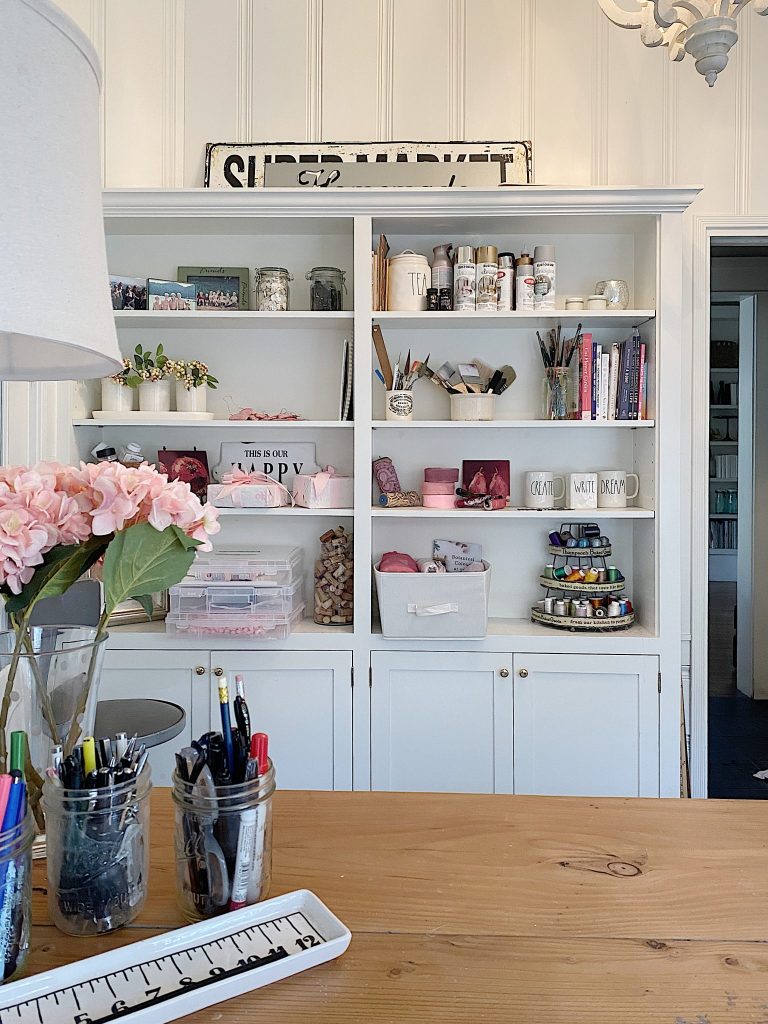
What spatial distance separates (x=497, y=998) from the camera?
72 cm

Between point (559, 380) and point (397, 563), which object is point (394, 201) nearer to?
point (559, 380)

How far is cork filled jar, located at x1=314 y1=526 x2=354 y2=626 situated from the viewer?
2586 mm

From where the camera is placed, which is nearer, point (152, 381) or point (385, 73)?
point (152, 381)

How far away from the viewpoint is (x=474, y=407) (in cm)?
258

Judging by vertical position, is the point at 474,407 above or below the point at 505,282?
below

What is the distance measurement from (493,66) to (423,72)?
0.24m

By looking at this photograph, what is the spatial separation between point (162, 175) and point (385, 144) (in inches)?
30.6

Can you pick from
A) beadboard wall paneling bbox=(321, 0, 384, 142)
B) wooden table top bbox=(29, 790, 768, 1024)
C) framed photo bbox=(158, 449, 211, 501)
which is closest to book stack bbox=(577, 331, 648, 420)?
beadboard wall paneling bbox=(321, 0, 384, 142)

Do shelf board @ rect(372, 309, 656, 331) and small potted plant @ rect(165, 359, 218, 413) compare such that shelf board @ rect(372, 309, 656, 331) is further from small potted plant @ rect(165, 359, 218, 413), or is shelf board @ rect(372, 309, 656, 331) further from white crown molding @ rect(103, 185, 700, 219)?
small potted plant @ rect(165, 359, 218, 413)

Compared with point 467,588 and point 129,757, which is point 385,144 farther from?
point 129,757

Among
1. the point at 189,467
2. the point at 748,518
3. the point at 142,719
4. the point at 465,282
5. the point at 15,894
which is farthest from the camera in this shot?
the point at 748,518

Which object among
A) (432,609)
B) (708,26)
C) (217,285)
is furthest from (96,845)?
(217,285)

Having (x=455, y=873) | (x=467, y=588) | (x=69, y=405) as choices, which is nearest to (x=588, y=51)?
(x=467, y=588)

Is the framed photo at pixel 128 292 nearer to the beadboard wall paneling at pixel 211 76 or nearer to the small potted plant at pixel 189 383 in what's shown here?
the small potted plant at pixel 189 383
